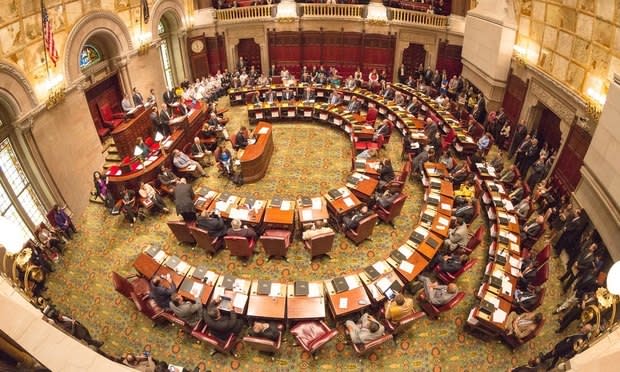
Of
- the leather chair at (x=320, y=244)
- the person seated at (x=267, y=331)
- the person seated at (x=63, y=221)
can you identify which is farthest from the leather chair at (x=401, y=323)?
the person seated at (x=63, y=221)

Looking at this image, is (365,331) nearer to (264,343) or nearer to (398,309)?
(398,309)

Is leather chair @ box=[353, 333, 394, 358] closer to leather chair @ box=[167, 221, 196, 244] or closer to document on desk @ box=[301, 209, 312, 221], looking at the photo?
document on desk @ box=[301, 209, 312, 221]

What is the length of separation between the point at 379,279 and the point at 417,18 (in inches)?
563

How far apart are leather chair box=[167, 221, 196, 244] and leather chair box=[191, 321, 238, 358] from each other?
293cm

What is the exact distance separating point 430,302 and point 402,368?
143cm

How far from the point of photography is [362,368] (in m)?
7.30

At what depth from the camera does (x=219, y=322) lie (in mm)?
7012

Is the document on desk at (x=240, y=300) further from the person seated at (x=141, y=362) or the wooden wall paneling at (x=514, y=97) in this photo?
the wooden wall paneling at (x=514, y=97)

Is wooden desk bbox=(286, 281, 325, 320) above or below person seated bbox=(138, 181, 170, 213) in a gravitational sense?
below

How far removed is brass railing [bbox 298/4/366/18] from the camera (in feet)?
60.7

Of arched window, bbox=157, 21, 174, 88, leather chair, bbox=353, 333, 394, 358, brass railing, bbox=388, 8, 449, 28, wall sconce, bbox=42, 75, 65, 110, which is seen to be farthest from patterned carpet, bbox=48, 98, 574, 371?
brass railing, bbox=388, 8, 449, 28

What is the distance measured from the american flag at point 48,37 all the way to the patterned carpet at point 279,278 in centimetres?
454

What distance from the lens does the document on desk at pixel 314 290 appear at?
25.7ft

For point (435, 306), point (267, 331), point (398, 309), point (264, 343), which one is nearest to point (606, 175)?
point (435, 306)
